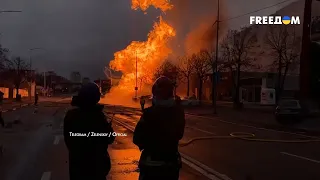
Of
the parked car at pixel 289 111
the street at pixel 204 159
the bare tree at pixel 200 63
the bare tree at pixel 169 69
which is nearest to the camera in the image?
the street at pixel 204 159

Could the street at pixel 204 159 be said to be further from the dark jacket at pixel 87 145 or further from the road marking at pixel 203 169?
the dark jacket at pixel 87 145

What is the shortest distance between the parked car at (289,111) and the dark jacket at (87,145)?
2323 cm

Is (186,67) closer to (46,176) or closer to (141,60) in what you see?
(141,60)

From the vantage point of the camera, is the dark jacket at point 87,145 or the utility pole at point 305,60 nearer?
the dark jacket at point 87,145

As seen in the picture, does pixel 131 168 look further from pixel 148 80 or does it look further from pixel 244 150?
pixel 148 80

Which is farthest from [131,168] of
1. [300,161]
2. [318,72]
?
[318,72]

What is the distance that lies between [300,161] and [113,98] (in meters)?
66.5

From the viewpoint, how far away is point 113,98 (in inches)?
2970

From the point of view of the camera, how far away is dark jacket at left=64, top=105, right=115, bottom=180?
3.86m

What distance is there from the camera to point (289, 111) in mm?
25469

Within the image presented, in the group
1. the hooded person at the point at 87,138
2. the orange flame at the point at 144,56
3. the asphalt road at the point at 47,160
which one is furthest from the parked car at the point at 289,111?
the orange flame at the point at 144,56

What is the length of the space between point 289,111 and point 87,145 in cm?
2340

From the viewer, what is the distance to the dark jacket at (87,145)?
12.7 ft

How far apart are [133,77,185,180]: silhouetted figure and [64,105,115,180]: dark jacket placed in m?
0.36
